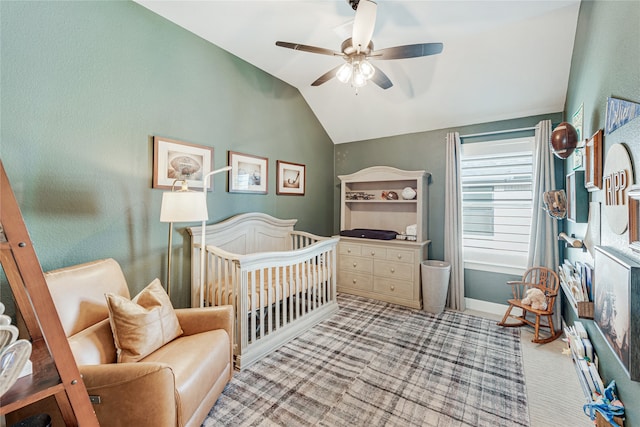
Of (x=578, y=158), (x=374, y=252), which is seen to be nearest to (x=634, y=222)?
(x=578, y=158)

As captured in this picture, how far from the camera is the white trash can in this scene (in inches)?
127

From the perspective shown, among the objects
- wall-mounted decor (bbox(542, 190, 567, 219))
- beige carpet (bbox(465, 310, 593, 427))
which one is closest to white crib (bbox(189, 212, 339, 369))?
beige carpet (bbox(465, 310, 593, 427))

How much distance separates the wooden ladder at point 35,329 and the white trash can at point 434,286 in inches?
126

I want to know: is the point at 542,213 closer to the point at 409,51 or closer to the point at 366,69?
the point at 409,51

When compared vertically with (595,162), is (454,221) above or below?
below

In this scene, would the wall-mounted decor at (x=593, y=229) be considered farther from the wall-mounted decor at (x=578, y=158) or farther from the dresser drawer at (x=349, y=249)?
the dresser drawer at (x=349, y=249)

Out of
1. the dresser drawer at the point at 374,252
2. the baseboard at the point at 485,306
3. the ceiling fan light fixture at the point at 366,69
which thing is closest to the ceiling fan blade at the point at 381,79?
the ceiling fan light fixture at the point at 366,69

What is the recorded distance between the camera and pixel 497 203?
3.35m

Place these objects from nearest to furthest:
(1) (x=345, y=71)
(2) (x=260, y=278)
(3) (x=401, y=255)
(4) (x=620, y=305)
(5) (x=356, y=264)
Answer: (4) (x=620, y=305) < (1) (x=345, y=71) < (2) (x=260, y=278) < (3) (x=401, y=255) < (5) (x=356, y=264)

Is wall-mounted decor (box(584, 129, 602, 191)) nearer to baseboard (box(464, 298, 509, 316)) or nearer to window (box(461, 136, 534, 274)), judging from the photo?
window (box(461, 136, 534, 274))

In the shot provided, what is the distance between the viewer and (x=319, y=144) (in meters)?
4.30

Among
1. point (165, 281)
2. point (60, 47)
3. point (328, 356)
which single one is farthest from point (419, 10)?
point (165, 281)

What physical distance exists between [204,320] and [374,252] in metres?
2.44

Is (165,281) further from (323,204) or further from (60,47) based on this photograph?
(323,204)
